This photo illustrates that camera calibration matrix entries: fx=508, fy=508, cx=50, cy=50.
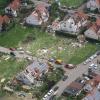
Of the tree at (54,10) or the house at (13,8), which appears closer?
the tree at (54,10)

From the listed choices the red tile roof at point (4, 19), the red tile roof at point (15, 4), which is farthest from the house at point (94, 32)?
the red tile roof at point (15, 4)

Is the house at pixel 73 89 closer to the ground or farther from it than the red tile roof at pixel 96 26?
closer to the ground

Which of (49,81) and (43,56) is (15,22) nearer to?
(43,56)

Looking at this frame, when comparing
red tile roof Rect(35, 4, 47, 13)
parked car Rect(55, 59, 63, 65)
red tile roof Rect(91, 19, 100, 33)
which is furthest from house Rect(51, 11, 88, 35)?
parked car Rect(55, 59, 63, 65)

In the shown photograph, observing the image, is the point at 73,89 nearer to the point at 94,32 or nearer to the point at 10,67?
the point at 10,67

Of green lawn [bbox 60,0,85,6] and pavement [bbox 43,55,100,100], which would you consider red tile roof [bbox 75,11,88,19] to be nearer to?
green lawn [bbox 60,0,85,6]

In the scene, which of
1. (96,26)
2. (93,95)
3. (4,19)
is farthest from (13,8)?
(93,95)

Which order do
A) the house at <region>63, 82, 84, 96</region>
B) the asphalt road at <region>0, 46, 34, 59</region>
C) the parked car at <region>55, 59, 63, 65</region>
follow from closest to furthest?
the house at <region>63, 82, 84, 96</region>
the parked car at <region>55, 59, 63, 65</region>
the asphalt road at <region>0, 46, 34, 59</region>

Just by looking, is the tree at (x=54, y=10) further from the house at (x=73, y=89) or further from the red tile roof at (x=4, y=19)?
the house at (x=73, y=89)
